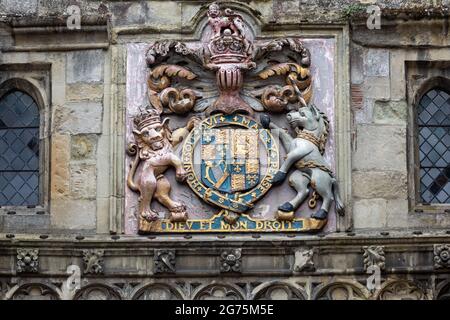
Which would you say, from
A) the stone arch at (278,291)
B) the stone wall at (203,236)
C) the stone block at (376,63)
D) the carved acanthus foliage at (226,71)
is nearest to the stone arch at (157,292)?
the stone wall at (203,236)

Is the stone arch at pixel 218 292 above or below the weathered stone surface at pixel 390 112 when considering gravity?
below

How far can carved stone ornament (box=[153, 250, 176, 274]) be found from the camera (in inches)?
883

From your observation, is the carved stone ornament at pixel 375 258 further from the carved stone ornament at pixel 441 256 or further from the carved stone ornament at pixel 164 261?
the carved stone ornament at pixel 164 261

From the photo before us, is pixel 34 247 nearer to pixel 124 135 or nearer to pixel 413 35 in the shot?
pixel 124 135

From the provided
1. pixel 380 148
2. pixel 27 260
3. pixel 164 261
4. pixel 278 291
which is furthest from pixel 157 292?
pixel 380 148

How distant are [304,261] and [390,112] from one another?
6.48 feet

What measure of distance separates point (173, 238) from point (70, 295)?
125 centimetres

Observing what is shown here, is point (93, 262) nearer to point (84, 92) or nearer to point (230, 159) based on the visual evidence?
point (230, 159)

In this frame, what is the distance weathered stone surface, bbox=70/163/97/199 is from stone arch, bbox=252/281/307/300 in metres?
2.11

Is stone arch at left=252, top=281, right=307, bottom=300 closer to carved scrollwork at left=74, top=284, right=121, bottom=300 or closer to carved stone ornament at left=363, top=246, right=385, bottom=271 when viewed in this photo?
carved stone ornament at left=363, top=246, right=385, bottom=271

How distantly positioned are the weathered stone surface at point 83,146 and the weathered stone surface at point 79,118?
0.07m

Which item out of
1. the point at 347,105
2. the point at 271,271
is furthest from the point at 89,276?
the point at 347,105

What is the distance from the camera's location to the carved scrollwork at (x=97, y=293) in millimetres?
22462

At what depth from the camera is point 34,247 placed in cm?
2262
